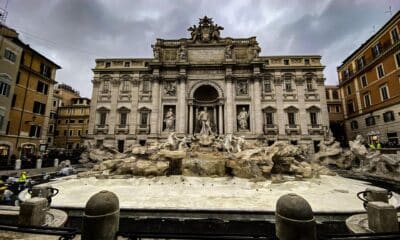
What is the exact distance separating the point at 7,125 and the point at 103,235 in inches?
1022

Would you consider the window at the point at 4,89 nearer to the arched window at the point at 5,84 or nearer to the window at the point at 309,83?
the arched window at the point at 5,84

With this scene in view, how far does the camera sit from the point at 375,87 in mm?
24484

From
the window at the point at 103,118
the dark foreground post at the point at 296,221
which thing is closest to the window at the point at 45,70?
the window at the point at 103,118

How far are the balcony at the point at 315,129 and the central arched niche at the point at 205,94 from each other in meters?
14.0

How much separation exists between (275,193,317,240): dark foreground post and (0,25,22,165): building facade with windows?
86.6 feet

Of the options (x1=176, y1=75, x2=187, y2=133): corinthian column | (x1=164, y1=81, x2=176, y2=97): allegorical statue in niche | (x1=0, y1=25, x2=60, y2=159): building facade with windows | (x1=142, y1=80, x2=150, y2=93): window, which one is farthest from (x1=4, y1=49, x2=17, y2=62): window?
(x1=176, y1=75, x2=187, y2=133): corinthian column

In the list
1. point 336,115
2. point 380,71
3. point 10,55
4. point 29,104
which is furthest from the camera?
point 336,115

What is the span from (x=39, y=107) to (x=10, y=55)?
7.05 metres

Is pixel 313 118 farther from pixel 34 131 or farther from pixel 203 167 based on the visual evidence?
pixel 34 131

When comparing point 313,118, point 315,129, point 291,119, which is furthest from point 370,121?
point 291,119

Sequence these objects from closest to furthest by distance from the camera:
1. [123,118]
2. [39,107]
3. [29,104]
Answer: [29,104] → [39,107] → [123,118]

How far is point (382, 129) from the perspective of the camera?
23219mm

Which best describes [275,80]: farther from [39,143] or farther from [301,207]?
[39,143]

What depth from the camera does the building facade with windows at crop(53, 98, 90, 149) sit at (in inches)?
1583
